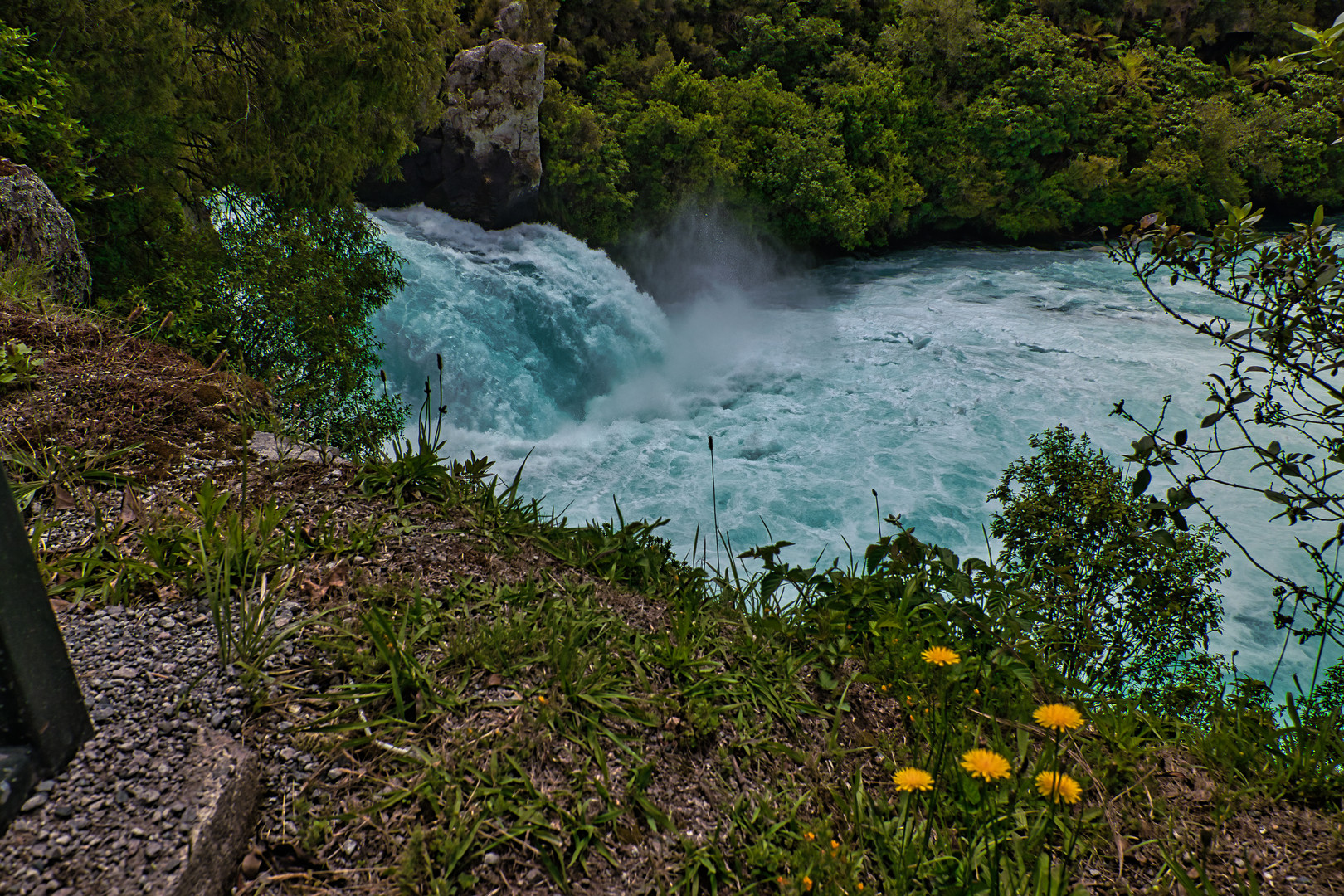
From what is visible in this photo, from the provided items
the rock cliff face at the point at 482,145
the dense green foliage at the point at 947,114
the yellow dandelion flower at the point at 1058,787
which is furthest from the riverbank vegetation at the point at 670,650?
the dense green foliage at the point at 947,114

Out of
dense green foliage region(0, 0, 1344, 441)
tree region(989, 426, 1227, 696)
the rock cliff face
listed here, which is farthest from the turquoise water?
tree region(989, 426, 1227, 696)

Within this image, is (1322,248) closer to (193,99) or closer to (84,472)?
(84,472)

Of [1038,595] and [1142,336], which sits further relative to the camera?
[1142,336]

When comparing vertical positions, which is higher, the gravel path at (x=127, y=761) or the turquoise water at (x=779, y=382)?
the gravel path at (x=127, y=761)

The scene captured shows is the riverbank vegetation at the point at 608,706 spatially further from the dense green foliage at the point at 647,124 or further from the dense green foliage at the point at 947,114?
the dense green foliage at the point at 947,114

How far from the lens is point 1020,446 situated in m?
10.1

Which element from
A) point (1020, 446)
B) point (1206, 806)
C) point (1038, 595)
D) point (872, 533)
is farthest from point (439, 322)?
point (1206, 806)

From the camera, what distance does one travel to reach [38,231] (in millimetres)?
4590

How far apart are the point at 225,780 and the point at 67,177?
6.61 m

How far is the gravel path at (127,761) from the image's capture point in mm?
1258

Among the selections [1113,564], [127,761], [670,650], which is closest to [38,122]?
[127,761]

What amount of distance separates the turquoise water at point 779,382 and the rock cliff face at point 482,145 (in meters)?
0.56

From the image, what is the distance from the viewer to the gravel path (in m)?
1.26

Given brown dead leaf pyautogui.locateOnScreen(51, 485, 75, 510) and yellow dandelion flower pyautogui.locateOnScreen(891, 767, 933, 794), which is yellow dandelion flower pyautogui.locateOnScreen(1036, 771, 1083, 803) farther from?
brown dead leaf pyautogui.locateOnScreen(51, 485, 75, 510)
